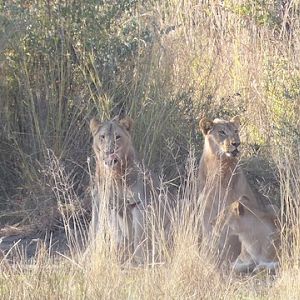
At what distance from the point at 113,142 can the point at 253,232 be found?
57.0 inches

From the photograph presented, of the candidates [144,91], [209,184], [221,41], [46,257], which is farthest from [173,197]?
[221,41]

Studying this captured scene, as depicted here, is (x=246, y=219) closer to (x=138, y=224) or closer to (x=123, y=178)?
(x=138, y=224)

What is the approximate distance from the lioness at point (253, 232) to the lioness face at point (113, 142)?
3.72 ft

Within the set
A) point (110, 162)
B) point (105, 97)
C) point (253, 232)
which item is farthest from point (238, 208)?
point (105, 97)

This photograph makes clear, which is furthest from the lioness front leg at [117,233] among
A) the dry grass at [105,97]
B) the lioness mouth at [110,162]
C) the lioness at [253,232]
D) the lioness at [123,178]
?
the dry grass at [105,97]

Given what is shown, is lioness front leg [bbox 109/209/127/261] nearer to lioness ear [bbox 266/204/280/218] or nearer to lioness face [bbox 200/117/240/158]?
lioness face [bbox 200/117/240/158]

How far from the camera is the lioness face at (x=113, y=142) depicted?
9.50 metres

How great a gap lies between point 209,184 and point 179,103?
250 centimetres

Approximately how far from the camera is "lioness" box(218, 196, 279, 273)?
29.3 feet

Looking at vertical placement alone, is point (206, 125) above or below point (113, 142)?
above

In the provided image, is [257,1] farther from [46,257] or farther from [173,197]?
[46,257]

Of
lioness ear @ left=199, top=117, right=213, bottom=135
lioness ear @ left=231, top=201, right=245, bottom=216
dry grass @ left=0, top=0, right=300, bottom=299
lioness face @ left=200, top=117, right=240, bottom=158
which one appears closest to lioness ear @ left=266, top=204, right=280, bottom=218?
lioness ear @ left=231, top=201, right=245, bottom=216

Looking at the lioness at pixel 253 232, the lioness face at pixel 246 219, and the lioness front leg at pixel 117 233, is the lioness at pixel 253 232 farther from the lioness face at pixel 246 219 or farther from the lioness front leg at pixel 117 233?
the lioness front leg at pixel 117 233

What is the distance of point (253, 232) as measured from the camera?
29.9ft
